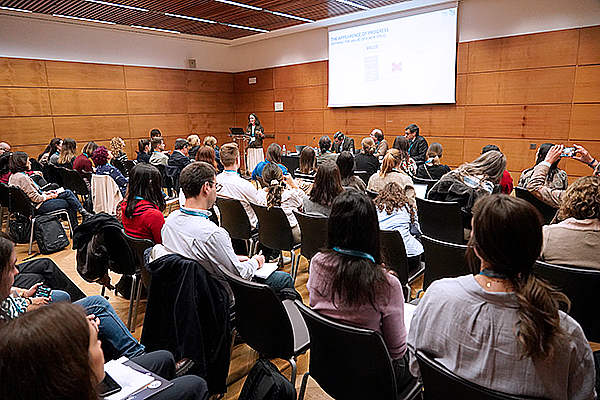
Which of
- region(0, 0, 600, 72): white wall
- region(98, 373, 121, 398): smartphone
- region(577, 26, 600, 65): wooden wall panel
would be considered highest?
region(0, 0, 600, 72): white wall

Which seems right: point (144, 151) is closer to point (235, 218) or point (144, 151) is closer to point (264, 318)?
point (235, 218)

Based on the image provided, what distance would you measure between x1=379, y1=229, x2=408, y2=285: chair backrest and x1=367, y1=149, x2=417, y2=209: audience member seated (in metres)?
1.19

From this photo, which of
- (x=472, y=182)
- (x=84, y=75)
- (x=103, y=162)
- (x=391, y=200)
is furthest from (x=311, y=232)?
(x=84, y=75)

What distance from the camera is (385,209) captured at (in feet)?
10.0

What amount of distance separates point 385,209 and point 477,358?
183 centimetres

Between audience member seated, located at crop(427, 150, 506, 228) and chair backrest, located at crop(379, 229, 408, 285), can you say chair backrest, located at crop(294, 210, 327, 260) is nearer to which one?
chair backrest, located at crop(379, 229, 408, 285)

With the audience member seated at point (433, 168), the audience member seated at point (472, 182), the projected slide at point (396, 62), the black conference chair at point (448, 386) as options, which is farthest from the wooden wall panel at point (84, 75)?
the black conference chair at point (448, 386)

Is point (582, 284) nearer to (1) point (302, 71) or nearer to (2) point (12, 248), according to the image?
(2) point (12, 248)

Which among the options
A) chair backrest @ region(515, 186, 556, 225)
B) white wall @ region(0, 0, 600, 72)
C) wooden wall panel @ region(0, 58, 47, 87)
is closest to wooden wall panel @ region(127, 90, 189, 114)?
white wall @ region(0, 0, 600, 72)

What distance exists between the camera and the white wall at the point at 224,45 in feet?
22.5

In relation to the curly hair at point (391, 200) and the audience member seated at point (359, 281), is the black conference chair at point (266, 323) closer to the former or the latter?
the audience member seated at point (359, 281)

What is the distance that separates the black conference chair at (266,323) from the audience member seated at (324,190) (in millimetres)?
1479

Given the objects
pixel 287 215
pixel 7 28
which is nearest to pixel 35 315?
pixel 287 215

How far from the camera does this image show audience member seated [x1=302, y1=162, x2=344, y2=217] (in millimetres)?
3410
